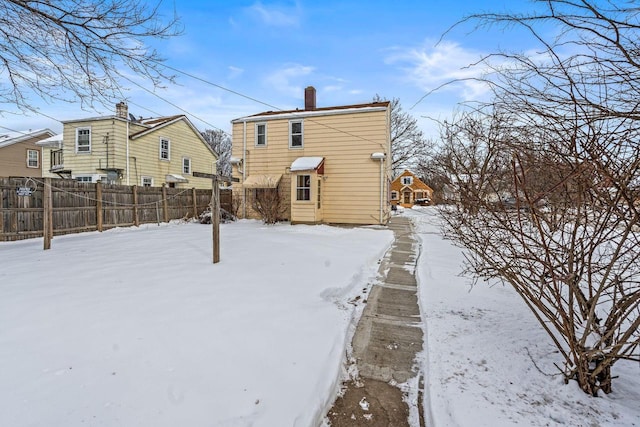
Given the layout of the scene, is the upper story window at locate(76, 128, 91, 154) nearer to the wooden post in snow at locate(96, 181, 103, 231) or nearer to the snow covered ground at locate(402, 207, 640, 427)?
the wooden post in snow at locate(96, 181, 103, 231)

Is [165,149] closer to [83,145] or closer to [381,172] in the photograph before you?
[83,145]

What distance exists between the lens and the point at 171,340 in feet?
9.22

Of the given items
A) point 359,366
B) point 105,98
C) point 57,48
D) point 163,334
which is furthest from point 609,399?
point 57,48

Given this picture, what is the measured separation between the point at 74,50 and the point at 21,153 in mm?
22677

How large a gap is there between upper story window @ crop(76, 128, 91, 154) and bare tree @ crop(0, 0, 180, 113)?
46.4 feet

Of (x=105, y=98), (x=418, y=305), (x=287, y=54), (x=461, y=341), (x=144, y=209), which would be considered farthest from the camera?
(x=144, y=209)

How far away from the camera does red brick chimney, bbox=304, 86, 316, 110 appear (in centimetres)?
1422

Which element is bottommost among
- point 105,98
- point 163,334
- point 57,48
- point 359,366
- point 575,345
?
point 359,366

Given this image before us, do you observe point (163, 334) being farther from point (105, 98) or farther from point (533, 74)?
point (105, 98)

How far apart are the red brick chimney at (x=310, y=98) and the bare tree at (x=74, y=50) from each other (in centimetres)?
1010

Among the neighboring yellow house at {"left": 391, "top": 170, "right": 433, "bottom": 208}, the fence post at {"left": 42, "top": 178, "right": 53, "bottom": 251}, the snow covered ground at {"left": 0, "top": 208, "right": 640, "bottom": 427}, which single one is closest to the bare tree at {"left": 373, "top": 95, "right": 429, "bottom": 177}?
the neighboring yellow house at {"left": 391, "top": 170, "right": 433, "bottom": 208}

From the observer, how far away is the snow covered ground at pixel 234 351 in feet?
6.49

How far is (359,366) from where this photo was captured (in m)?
2.75

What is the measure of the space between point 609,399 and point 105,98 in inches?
264
